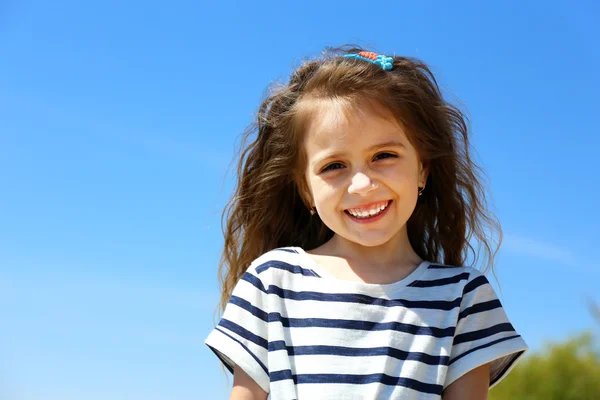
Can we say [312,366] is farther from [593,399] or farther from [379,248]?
[593,399]

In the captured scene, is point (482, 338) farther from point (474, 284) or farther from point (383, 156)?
point (383, 156)

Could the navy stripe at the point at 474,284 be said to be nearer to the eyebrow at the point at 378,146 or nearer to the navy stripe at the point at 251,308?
the eyebrow at the point at 378,146

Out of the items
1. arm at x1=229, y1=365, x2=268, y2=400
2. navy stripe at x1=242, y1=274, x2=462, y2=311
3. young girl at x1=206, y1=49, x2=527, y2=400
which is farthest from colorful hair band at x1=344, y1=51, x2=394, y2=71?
arm at x1=229, y1=365, x2=268, y2=400

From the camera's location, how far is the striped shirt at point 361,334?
7.63 feet

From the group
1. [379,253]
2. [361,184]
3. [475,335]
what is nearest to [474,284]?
[475,335]

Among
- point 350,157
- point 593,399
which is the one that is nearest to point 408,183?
point 350,157

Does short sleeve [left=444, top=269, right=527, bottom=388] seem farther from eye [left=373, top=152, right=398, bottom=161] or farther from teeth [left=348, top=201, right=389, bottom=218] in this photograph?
eye [left=373, top=152, right=398, bottom=161]

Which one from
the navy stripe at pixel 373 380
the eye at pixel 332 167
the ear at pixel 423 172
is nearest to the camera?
the navy stripe at pixel 373 380

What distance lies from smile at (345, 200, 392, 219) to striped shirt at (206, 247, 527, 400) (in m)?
0.25

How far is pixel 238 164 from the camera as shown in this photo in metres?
3.01

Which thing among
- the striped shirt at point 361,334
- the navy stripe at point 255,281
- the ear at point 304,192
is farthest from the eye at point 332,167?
the navy stripe at point 255,281

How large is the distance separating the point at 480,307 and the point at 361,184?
24.7 inches

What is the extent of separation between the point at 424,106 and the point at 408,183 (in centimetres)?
38

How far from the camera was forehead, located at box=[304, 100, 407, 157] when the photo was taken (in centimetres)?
246
